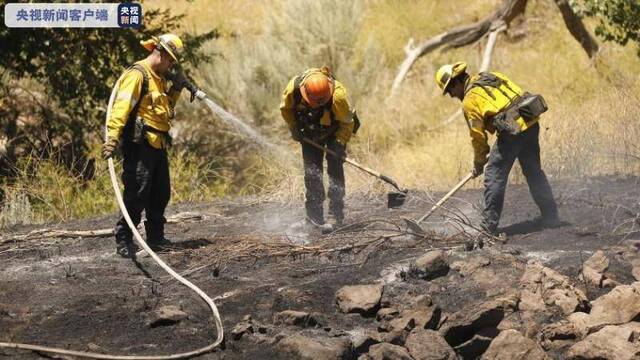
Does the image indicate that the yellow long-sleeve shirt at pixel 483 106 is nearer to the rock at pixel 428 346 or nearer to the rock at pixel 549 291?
the rock at pixel 549 291

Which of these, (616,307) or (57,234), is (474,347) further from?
(57,234)

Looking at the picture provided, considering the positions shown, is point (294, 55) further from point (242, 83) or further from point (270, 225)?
point (270, 225)

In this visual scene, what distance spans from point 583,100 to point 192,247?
25.4 ft

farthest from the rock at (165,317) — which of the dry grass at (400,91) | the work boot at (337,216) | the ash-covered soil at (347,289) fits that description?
the dry grass at (400,91)

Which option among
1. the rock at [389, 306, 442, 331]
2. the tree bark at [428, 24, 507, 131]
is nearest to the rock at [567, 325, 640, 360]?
the rock at [389, 306, 442, 331]

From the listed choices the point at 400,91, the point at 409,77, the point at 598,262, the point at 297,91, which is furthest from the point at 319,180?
the point at 409,77

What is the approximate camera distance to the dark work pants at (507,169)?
7.50 m

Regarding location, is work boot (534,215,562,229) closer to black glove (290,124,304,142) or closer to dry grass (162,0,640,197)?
Answer: black glove (290,124,304,142)

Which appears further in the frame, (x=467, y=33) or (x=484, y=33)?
(x=467, y=33)

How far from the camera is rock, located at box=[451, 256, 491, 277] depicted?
679 cm

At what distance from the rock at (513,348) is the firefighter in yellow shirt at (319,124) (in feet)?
9.29

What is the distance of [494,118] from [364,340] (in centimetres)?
242

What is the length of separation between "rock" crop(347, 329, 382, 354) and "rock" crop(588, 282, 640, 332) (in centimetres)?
131

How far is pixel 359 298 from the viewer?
6270 mm
